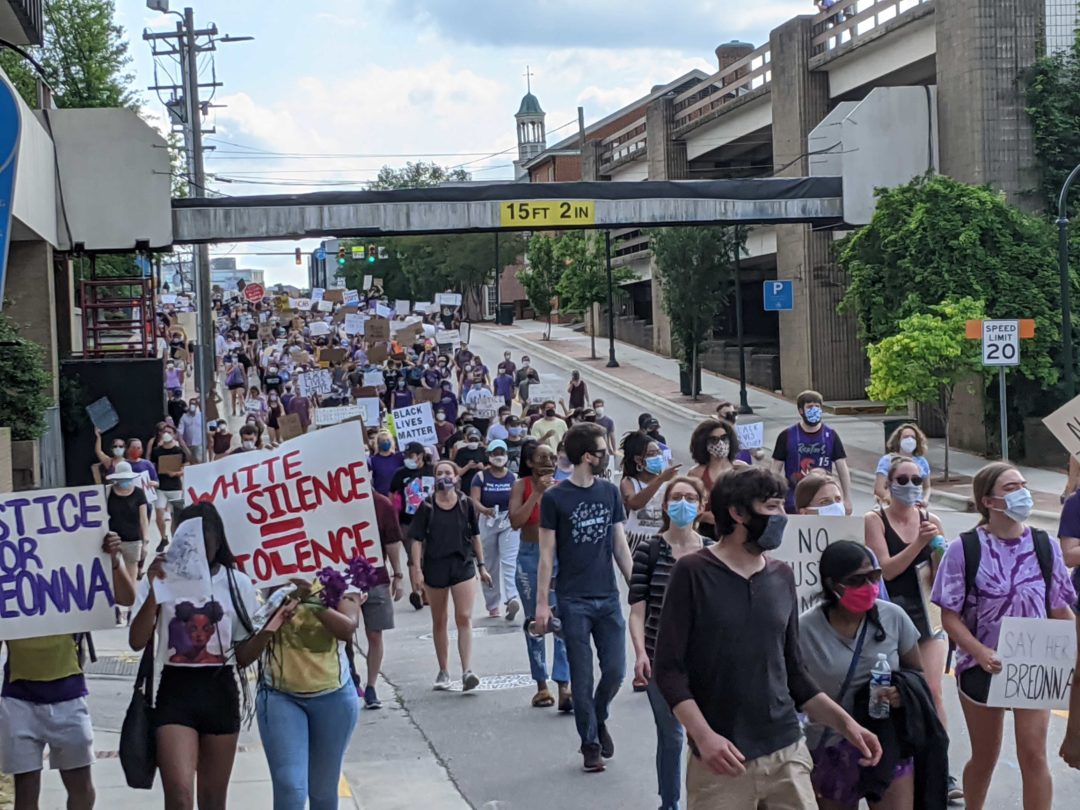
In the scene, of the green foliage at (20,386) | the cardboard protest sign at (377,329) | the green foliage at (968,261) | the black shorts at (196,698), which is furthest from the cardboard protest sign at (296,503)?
the cardboard protest sign at (377,329)

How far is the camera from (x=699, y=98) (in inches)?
1978

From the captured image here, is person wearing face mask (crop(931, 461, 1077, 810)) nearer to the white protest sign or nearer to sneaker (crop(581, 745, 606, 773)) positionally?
sneaker (crop(581, 745, 606, 773))

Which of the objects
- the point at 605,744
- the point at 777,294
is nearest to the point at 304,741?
the point at 605,744

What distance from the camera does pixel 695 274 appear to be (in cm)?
4069

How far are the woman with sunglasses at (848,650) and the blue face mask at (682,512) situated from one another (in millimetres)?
1628

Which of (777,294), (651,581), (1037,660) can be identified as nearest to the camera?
(1037,660)

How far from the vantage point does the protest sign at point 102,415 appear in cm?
2483

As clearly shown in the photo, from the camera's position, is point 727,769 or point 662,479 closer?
point 727,769

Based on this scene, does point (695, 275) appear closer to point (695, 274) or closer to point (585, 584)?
point (695, 274)

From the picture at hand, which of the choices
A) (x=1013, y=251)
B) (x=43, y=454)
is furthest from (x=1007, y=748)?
(x=1013, y=251)

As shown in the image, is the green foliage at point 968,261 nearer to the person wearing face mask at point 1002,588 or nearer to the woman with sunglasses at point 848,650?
the person wearing face mask at point 1002,588

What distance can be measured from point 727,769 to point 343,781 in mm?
4480

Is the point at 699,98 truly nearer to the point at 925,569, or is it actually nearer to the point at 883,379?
the point at 883,379

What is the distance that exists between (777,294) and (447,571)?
27.7 metres
